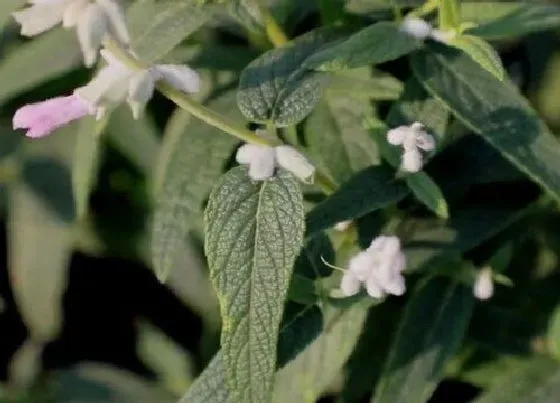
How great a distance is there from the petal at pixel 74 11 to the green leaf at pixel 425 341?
0.41 meters

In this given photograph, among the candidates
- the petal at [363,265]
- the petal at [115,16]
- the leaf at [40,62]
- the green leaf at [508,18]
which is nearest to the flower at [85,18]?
the petal at [115,16]

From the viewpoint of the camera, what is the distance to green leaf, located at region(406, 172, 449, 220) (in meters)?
0.69

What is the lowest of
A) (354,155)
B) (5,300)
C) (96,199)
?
(5,300)

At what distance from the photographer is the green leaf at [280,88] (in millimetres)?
645

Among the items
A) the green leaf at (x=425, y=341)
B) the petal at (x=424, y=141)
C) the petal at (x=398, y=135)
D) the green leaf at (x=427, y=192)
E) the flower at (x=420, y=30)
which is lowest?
the green leaf at (x=425, y=341)

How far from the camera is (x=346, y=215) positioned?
685 millimetres

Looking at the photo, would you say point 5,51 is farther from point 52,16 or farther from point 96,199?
point 52,16

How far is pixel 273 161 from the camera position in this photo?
630mm

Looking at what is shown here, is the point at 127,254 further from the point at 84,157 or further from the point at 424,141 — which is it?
the point at 424,141

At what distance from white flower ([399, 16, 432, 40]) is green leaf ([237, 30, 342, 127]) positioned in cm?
8

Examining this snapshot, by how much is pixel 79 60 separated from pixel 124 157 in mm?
207

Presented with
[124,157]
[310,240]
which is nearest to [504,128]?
[310,240]

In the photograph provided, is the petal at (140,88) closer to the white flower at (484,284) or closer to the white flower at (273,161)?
the white flower at (273,161)

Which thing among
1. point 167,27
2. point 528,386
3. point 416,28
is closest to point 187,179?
point 167,27
